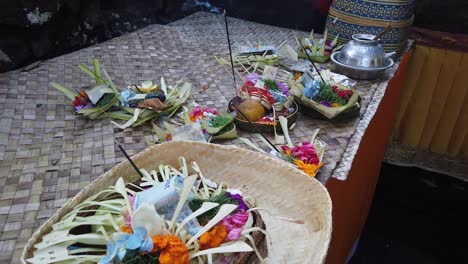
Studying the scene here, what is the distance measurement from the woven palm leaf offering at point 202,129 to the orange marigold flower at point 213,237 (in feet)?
2.46

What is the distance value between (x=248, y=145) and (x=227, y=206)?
30.0 inches

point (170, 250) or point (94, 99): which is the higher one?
point (170, 250)

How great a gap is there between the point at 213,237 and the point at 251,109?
1.01m

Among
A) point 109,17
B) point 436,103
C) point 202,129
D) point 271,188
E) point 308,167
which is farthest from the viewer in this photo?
point 436,103

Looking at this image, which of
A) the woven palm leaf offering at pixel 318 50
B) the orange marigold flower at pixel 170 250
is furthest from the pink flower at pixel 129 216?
the woven palm leaf offering at pixel 318 50

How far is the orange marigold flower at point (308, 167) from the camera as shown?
4.68ft

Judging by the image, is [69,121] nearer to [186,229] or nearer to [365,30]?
[186,229]

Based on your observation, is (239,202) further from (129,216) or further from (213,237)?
(129,216)

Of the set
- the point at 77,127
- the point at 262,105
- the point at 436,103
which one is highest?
the point at 262,105

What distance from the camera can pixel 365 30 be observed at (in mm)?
2826

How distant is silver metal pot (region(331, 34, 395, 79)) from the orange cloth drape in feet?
2.93

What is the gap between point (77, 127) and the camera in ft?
5.72

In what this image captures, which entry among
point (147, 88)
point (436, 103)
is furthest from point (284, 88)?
point (436, 103)

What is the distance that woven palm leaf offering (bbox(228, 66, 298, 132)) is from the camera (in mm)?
1740
